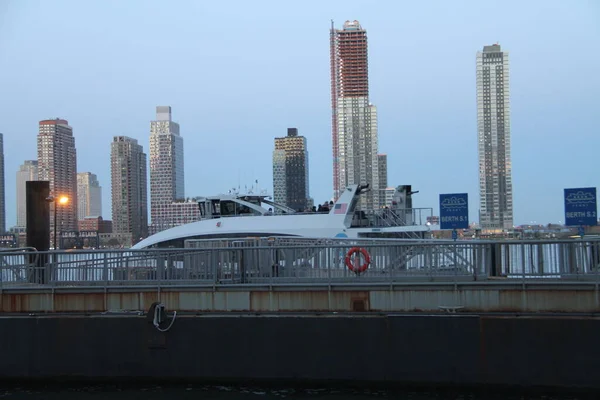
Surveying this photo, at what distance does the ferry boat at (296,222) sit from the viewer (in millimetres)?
31562

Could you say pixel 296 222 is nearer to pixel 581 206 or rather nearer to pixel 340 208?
pixel 340 208

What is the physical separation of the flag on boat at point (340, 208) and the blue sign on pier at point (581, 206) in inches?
578

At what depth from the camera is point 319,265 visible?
16.1 meters

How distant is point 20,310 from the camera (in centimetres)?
1655

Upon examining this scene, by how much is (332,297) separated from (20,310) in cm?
756

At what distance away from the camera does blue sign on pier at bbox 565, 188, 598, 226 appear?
17.7m
